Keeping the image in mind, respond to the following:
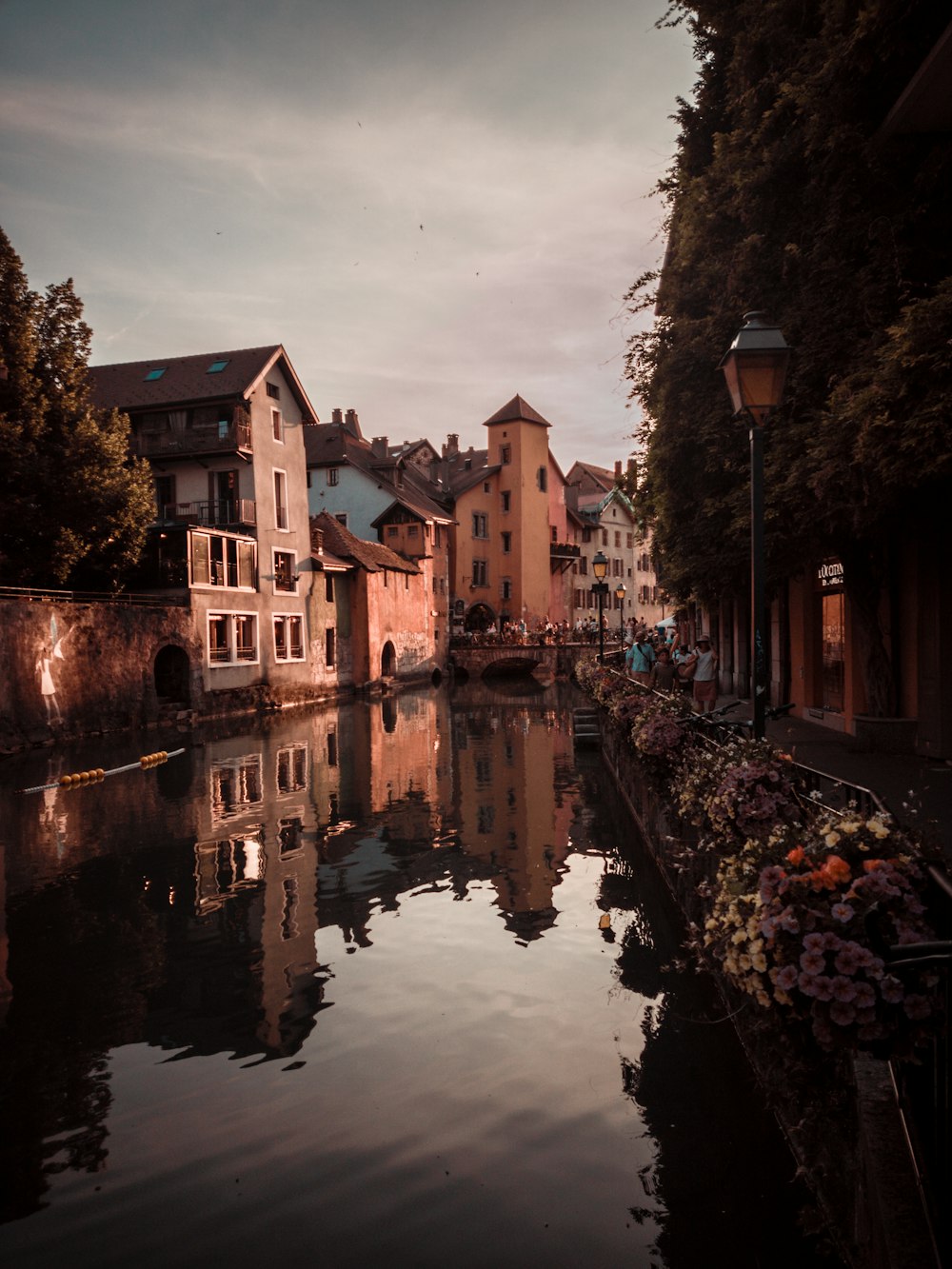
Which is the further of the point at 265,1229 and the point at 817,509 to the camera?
the point at 817,509

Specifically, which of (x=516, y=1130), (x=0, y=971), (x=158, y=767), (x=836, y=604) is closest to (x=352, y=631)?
(x=158, y=767)

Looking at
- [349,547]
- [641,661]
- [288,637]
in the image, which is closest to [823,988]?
[641,661]

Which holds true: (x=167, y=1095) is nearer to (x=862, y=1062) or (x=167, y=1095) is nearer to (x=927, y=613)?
(x=862, y=1062)

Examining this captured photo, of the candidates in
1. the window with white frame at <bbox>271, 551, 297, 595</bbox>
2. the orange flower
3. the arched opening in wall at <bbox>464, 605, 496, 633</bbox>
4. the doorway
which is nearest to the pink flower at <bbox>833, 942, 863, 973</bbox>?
the orange flower

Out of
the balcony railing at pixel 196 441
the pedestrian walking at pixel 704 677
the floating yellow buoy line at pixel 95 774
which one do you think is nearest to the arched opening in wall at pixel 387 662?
the balcony railing at pixel 196 441

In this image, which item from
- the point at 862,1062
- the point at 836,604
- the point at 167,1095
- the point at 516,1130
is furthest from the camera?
the point at 836,604

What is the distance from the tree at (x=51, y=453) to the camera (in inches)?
1141

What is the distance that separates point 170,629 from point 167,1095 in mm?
28458

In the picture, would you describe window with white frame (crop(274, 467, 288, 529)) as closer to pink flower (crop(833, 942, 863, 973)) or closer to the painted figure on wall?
the painted figure on wall

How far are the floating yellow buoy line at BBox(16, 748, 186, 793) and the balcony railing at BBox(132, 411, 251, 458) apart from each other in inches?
702

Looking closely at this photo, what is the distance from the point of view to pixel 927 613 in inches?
604

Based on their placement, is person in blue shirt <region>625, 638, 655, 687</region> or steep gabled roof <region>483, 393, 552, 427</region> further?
steep gabled roof <region>483, 393, 552, 427</region>

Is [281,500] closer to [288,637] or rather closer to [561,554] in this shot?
[288,637]

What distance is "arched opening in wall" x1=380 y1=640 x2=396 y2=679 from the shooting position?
173 ft
